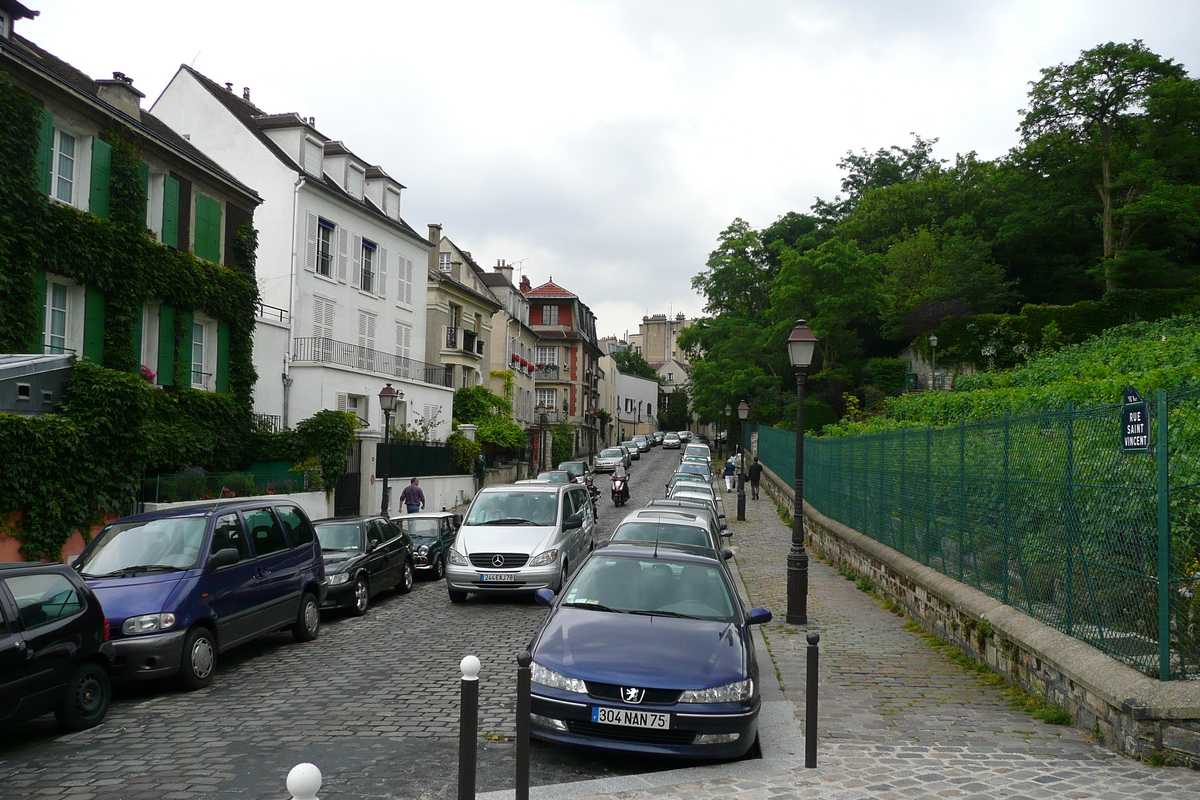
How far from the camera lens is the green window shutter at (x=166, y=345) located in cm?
1998

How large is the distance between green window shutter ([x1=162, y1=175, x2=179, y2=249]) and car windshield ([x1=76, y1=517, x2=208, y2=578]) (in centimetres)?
1264

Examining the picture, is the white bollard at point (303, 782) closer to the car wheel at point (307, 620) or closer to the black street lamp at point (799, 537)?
the car wheel at point (307, 620)

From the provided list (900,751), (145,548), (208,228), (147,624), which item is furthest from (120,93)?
(900,751)

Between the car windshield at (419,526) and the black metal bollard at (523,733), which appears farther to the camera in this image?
the car windshield at (419,526)

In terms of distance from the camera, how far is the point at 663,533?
1303cm

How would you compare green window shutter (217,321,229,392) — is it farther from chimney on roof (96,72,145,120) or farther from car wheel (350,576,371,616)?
car wheel (350,576,371,616)

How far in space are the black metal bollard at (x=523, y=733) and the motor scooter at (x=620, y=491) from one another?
29.2 m

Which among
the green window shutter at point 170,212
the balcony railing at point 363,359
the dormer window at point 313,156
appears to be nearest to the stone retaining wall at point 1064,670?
the green window shutter at point 170,212

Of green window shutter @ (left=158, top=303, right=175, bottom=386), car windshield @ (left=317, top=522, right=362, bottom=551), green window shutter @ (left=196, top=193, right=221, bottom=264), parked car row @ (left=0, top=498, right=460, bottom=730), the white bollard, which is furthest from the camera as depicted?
green window shutter @ (left=196, top=193, right=221, bottom=264)

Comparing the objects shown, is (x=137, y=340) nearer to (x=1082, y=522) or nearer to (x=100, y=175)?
(x=100, y=175)

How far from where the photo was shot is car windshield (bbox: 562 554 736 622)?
24.3 feet

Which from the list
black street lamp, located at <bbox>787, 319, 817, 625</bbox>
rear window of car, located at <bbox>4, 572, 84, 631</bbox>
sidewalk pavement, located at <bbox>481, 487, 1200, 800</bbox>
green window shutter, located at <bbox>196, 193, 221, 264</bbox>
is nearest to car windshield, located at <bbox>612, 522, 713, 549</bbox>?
black street lamp, located at <bbox>787, 319, 817, 625</bbox>

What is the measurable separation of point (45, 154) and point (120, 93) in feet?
11.8

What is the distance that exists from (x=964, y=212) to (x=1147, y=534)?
5366 cm
